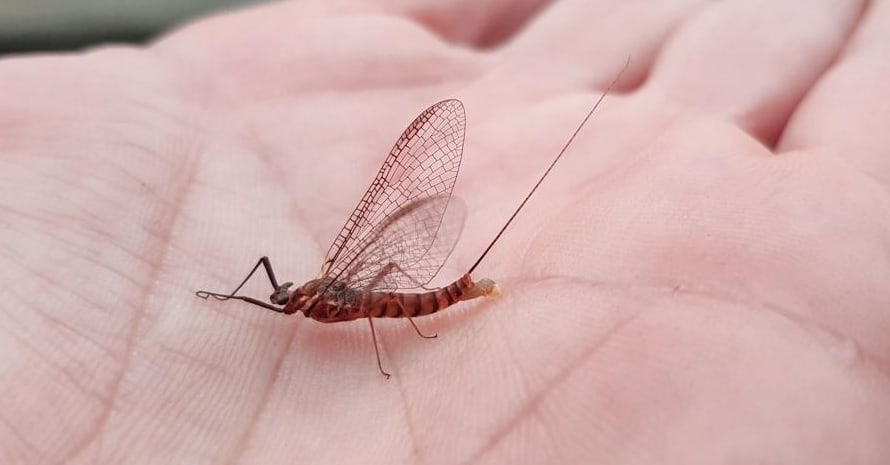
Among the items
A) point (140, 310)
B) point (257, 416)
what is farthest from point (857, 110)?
point (140, 310)

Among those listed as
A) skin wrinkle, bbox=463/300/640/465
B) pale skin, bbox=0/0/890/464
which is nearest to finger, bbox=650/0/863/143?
pale skin, bbox=0/0/890/464

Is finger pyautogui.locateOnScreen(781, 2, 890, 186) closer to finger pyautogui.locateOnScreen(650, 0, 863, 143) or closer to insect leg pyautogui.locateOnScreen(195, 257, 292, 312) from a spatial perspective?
finger pyautogui.locateOnScreen(650, 0, 863, 143)

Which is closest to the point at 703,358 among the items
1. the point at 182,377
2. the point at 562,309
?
the point at 562,309

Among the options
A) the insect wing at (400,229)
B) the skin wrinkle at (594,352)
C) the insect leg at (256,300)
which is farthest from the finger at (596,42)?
the skin wrinkle at (594,352)

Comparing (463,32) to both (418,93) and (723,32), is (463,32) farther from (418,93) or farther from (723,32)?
(723,32)

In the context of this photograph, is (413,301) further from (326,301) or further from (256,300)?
(256,300)

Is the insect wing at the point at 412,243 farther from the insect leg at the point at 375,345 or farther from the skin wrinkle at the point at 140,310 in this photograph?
the skin wrinkle at the point at 140,310
